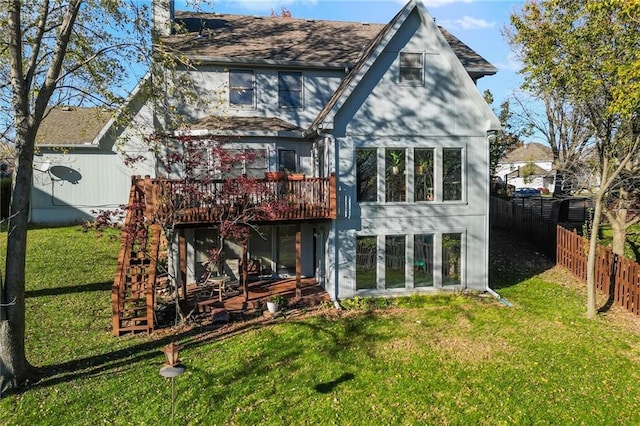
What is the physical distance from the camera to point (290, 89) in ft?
52.7

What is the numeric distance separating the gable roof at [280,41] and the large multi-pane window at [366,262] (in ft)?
22.0

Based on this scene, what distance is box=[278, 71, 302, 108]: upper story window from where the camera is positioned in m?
16.0

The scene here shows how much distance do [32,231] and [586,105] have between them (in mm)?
23102

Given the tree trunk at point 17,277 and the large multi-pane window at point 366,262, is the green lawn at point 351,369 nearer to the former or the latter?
the tree trunk at point 17,277

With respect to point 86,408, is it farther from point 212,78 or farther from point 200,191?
point 212,78

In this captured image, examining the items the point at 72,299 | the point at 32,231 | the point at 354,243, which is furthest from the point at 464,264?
the point at 32,231

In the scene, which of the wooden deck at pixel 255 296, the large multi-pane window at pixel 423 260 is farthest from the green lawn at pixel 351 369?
the wooden deck at pixel 255 296

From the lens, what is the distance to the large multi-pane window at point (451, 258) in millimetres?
14344

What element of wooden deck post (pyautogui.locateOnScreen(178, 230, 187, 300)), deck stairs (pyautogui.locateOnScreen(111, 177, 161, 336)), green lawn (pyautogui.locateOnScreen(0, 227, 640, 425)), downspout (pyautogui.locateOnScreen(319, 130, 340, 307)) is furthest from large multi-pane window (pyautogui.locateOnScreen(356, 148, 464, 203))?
deck stairs (pyautogui.locateOnScreen(111, 177, 161, 336))

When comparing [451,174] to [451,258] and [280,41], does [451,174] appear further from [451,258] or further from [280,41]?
[280,41]

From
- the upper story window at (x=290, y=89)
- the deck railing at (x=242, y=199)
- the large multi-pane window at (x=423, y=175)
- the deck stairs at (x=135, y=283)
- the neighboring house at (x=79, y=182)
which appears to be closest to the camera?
the deck stairs at (x=135, y=283)

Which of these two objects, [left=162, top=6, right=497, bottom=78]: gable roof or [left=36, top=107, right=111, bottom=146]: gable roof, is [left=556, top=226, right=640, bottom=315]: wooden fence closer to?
[left=162, top=6, right=497, bottom=78]: gable roof

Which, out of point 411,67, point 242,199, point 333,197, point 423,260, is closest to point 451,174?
point 423,260

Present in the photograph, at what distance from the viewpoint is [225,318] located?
1179 cm
